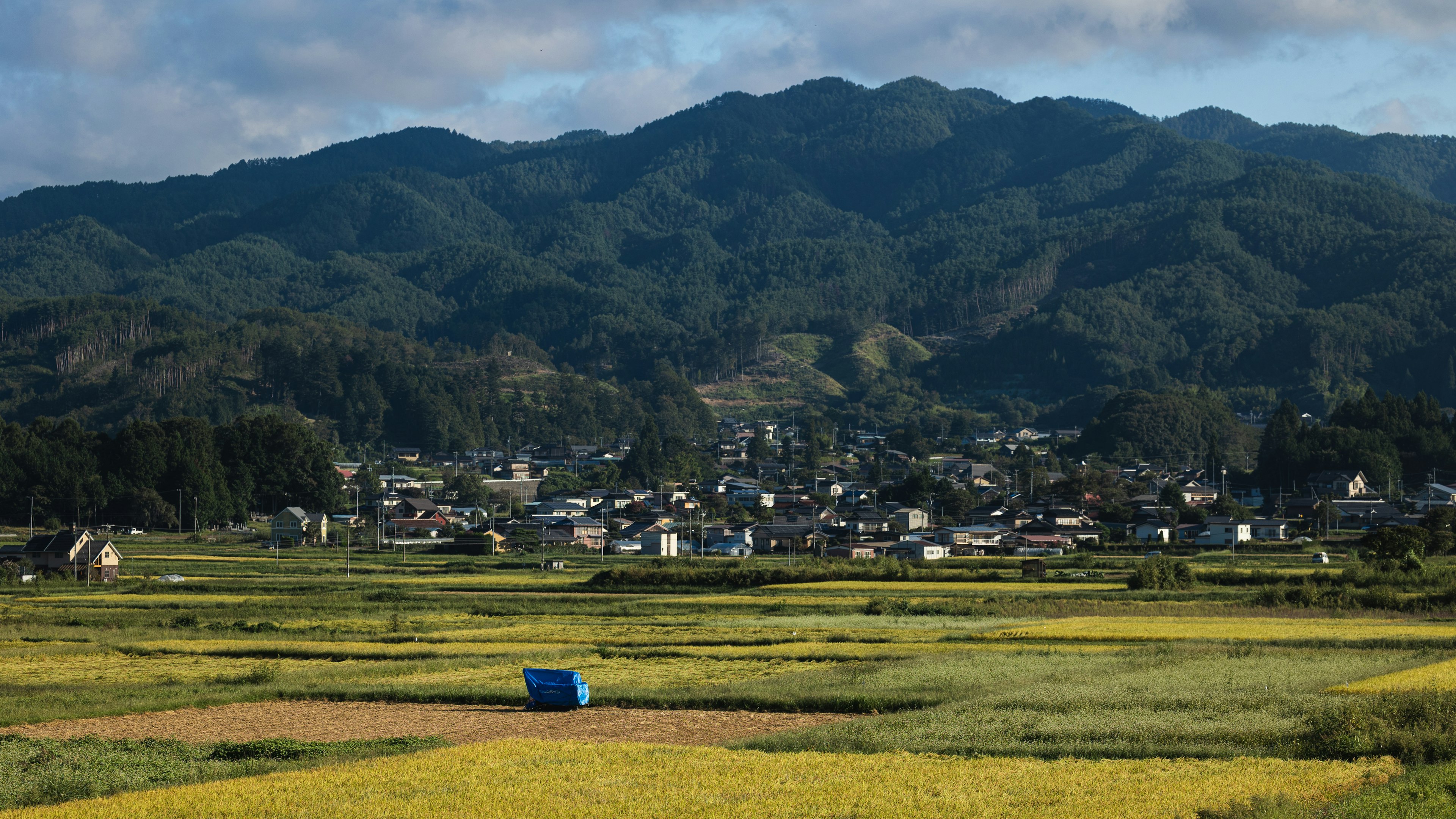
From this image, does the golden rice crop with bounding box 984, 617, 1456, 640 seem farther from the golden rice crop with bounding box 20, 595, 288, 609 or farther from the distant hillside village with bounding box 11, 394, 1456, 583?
the golden rice crop with bounding box 20, 595, 288, 609

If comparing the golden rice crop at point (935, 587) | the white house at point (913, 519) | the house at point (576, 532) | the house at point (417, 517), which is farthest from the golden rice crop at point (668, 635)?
the house at point (417, 517)

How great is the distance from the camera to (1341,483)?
11375 cm

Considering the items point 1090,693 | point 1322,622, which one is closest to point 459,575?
point 1322,622

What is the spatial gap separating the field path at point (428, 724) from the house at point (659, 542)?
65.7 metres

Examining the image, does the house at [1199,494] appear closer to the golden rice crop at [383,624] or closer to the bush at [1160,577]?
the bush at [1160,577]

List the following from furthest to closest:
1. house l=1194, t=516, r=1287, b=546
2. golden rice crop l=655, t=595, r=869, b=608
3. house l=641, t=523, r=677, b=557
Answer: house l=641, t=523, r=677, b=557 < house l=1194, t=516, r=1287, b=546 < golden rice crop l=655, t=595, r=869, b=608

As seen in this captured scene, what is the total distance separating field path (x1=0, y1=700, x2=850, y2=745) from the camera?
23906 millimetres

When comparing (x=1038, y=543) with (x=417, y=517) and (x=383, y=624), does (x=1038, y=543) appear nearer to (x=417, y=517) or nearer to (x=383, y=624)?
(x=417, y=517)

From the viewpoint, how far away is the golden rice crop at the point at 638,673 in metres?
30.2

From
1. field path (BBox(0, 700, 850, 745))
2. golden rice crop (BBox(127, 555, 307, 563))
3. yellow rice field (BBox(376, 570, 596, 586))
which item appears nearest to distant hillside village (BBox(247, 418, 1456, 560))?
yellow rice field (BBox(376, 570, 596, 586))

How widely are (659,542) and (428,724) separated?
6935 centimetres

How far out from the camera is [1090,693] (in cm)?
2612

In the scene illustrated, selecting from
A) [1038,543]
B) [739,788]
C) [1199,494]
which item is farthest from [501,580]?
[1199,494]

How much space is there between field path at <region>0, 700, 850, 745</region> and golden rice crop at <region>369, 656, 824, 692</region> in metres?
2.59
